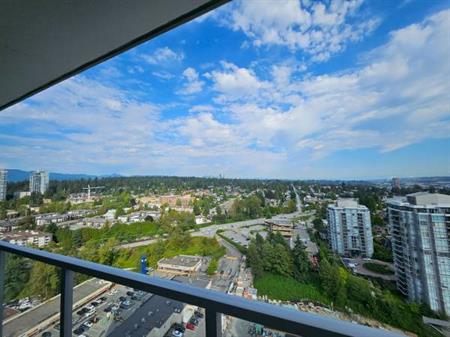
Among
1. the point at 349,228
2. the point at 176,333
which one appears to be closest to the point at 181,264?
the point at 176,333

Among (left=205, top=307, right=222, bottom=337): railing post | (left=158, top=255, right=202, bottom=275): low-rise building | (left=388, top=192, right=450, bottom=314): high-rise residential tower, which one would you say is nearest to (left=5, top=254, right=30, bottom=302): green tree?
(left=158, top=255, right=202, bottom=275): low-rise building

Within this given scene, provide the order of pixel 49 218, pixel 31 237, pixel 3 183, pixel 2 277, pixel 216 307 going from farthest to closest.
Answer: pixel 3 183
pixel 49 218
pixel 31 237
pixel 2 277
pixel 216 307

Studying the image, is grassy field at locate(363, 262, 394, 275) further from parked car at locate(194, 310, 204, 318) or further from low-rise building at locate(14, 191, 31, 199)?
low-rise building at locate(14, 191, 31, 199)

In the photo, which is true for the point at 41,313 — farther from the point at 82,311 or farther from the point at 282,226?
the point at 282,226

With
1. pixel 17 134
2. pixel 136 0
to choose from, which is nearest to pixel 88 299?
pixel 136 0

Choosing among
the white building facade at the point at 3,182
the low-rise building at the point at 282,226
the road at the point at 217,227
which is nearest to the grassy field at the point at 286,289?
the low-rise building at the point at 282,226
